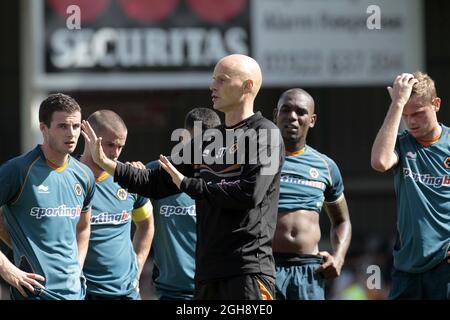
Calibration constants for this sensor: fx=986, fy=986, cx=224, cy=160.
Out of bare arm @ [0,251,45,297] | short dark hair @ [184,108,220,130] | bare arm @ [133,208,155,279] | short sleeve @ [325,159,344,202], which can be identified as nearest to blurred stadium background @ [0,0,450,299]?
short sleeve @ [325,159,344,202]

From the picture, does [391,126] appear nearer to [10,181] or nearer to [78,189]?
[78,189]

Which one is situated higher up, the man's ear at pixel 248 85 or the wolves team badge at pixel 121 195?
the man's ear at pixel 248 85

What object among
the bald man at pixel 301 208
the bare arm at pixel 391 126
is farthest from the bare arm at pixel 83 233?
the bare arm at pixel 391 126

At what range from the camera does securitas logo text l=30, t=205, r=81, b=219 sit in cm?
613

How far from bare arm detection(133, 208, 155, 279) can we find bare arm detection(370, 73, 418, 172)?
198 cm

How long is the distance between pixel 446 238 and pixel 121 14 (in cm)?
811

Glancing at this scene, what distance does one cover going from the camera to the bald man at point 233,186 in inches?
217

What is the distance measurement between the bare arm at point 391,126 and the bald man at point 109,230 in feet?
5.93

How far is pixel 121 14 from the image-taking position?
535 inches

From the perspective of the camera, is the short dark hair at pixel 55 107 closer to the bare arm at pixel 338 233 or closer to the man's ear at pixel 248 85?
the man's ear at pixel 248 85

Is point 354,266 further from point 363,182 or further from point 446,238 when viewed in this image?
point 446,238

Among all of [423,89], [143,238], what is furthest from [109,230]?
[423,89]

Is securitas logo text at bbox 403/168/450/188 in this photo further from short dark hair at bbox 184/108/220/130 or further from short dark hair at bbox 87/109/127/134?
short dark hair at bbox 87/109/127/134

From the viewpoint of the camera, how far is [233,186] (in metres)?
5.48
